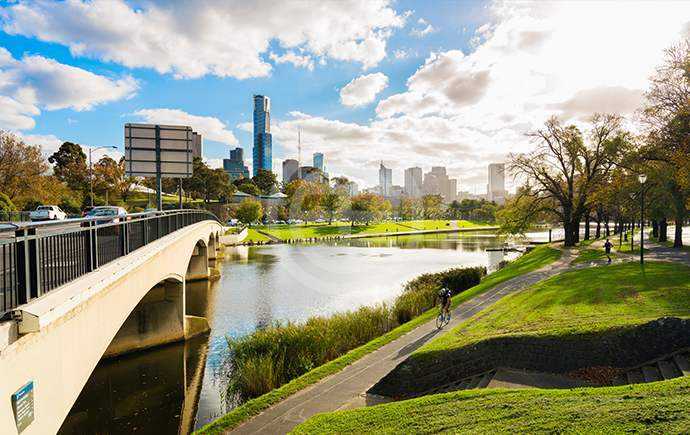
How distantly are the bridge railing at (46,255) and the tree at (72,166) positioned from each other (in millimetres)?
79603

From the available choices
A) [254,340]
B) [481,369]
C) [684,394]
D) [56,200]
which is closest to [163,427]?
[254,340]

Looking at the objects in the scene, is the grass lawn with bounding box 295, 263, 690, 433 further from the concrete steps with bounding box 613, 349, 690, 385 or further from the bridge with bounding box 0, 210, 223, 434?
the bridge with bounding box 0, 210, 223, 434

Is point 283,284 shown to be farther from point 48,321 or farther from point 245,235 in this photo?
point 245,235

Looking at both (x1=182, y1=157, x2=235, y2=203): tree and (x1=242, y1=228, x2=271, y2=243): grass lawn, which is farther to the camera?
(x1=182, y1=157, x2=235, y2=203): tree

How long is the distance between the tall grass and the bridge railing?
255 inches

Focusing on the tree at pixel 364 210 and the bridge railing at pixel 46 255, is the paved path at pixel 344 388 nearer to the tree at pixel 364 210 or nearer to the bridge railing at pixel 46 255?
the bridge railing at pixel 46 255

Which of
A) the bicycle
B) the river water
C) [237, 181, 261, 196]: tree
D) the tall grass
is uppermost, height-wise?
[237, 181, 261, 196]: tree

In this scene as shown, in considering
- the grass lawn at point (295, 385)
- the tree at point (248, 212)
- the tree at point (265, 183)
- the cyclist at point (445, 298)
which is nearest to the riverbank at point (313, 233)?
the tree at point (248, 212)

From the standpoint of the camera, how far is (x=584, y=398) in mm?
6828

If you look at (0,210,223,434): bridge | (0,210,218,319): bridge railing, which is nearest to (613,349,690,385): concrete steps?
(0,210,223,434): bridge

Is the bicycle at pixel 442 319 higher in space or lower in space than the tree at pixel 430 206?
lower

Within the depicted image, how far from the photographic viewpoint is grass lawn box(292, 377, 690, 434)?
218 inches

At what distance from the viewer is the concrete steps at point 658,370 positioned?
8.93 metres

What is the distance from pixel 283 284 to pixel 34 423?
30062 mm
